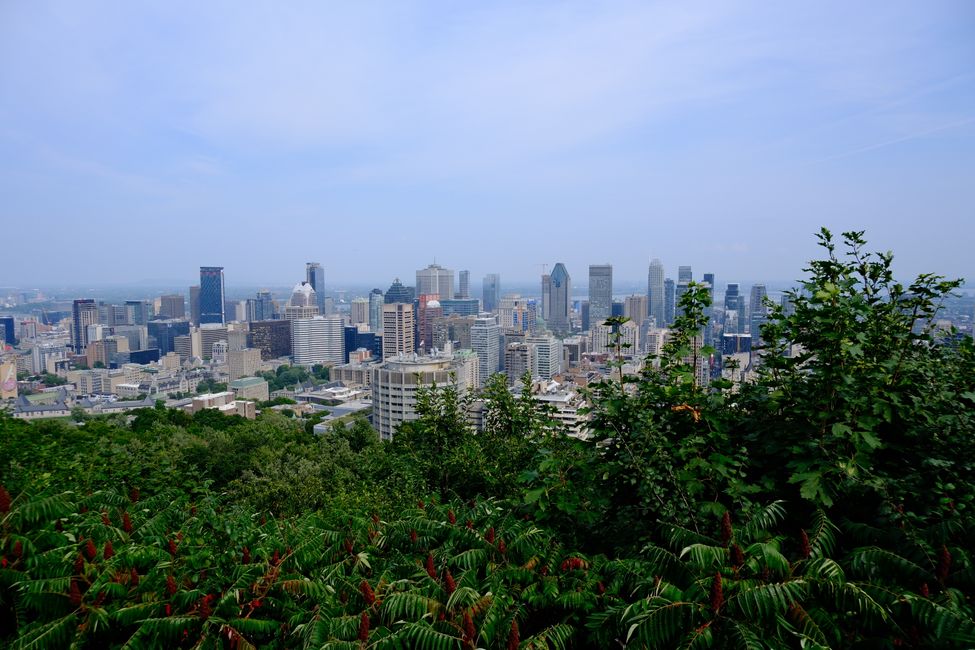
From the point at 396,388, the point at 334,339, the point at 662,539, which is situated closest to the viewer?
the point at 662,539

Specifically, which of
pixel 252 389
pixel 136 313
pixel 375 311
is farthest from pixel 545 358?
pixel 136 313

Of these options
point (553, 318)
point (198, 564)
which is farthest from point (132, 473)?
point (553, 318)

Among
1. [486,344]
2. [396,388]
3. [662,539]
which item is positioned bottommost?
[486,344]

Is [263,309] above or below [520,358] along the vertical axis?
above

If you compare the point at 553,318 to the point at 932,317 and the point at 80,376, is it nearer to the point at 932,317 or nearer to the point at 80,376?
the point at 80,376

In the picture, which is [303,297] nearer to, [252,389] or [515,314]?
[515,314]

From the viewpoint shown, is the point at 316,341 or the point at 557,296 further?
the point at 557,296

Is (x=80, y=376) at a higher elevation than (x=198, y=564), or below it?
below
